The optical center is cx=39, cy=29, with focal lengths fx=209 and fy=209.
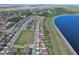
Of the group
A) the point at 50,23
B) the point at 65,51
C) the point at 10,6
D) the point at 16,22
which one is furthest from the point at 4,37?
the point at 65,51

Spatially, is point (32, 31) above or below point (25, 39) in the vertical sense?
above

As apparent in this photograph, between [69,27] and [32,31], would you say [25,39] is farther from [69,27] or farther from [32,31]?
[69,27]

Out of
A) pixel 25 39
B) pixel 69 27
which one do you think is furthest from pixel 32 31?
pixel 69 27

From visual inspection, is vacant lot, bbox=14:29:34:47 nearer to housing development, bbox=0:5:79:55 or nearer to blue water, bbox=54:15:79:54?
housing development, bbox=0:5:79:55

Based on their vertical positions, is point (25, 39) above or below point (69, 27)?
below

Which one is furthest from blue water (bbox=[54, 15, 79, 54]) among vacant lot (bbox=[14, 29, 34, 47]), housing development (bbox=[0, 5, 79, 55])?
vacant lot (bbox=[14, 29, 34, 47])
